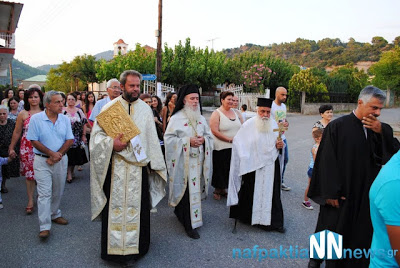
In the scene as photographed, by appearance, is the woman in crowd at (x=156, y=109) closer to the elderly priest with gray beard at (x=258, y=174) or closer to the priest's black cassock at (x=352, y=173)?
the elderly priest with gray beard at (x=258, y=174)

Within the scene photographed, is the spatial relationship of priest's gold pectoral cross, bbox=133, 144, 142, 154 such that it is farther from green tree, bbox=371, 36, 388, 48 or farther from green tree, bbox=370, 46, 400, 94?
green tree, bbox=371, 36, 388, 48

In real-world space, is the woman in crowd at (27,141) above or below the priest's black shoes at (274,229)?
above

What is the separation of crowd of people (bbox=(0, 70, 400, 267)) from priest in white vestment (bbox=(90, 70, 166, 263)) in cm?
1

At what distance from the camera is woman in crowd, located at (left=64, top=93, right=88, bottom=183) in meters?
6.58

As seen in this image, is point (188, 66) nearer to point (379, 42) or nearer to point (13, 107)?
point (13, 107)

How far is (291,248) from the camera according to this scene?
3.90 m

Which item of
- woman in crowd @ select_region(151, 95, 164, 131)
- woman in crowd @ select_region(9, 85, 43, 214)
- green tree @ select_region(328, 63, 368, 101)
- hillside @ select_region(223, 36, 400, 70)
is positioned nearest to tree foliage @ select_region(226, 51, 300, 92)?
green tree @ select_region(328, 63, 368, 101)

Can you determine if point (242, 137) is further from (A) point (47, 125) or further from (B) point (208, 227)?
(A) point (47, 125)

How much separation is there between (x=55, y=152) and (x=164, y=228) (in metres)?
1.80

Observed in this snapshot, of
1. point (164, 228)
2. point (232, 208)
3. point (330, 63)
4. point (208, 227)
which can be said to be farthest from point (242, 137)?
point (330, 63)

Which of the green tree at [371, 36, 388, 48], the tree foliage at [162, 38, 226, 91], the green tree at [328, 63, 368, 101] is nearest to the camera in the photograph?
the tree foliage at [162, 38, 226, 91]

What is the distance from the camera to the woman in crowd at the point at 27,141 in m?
4.90

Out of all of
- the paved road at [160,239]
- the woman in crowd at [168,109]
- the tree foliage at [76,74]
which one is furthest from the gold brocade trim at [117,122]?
the tree foliage at [76,74]

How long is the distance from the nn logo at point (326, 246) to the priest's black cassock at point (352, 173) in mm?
54
